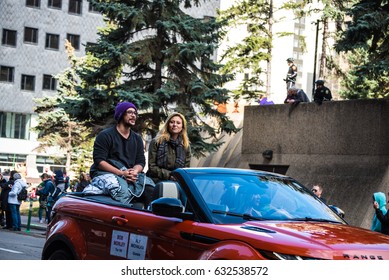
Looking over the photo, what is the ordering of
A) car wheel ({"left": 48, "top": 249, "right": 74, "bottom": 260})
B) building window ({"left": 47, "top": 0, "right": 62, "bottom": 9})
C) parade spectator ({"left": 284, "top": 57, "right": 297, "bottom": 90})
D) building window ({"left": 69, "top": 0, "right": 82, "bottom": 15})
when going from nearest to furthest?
1. car wheel ({"left": 48, "top": 249, "right": 74, "bottom": 260})
2. parade spectator ({"left": 284, "top": 57, "right": 297, "bottom": 90})
3. building window ({"left": 47, "top": 0, "right": 62, "bottom": 9})
4. building window ({"left": 69, "top": 0, "right": 82, "bottom": 15})

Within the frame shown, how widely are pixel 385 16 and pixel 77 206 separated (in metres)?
13.9

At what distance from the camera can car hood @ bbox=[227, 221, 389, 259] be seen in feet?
19.3

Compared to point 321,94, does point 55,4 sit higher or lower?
higher

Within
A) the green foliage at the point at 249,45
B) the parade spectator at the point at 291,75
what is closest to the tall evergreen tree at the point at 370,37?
the parade spectator at the point at 291,75

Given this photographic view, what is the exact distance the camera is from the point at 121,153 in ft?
32.1

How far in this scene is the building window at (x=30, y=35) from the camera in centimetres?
7317

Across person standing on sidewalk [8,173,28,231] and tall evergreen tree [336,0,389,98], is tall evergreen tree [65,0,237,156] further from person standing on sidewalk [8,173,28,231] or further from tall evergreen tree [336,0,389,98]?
tall evergreen tree [336,0,389,98]

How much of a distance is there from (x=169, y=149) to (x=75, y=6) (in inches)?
2623

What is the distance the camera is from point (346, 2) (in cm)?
4331

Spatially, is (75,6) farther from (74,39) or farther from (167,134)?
(167,134)

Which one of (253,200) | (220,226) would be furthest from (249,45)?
(220,226)

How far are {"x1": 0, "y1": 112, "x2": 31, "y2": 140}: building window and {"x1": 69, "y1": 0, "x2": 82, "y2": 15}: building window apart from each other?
9.53 meters

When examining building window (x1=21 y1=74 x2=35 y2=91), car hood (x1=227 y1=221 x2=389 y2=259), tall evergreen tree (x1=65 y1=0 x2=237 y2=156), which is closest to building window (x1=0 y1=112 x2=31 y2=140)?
building window (x1=21 y1=74 x2=35 y2=91)

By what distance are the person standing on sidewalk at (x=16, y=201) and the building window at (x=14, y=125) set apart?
43731 millimetres
